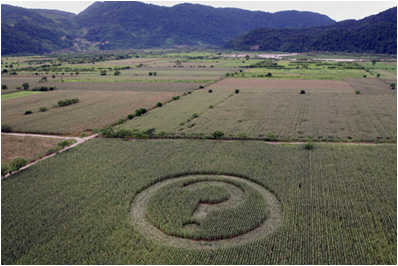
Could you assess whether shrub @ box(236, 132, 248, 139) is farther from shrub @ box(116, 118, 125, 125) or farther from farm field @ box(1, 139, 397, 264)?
shrub @ box(116, 118, 125, 125)

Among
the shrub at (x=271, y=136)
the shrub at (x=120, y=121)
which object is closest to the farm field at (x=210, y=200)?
the shrub at (x=271, y=136)

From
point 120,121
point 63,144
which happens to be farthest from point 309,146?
point 63,144

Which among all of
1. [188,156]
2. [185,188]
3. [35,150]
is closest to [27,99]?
[35,150]

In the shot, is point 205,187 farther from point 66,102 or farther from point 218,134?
point 66,102

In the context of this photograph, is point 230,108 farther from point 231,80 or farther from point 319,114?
point 231,80

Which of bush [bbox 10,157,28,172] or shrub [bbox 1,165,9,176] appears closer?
shrub [bbox 1,165,9,176]

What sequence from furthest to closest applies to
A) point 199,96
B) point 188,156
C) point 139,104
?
point 199,96, point 139,104, point 188,156

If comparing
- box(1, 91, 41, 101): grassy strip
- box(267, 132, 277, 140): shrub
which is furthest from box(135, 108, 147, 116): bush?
box(1, 91, 41, 101): grassy strip

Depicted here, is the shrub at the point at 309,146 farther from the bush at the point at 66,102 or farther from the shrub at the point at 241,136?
the bush at the point at 66,102
